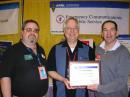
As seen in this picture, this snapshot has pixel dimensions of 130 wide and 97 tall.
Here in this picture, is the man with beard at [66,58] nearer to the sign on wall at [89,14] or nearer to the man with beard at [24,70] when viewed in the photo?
the man with beard at [24,70]

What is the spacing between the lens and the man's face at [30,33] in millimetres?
3342

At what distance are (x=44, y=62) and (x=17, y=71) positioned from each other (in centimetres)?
48

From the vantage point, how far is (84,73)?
11.1ft

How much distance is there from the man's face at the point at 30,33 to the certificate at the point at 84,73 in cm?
63

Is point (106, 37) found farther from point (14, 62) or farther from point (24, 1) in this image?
point (24, 1)

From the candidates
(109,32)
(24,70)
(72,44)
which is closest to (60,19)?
(72,44)

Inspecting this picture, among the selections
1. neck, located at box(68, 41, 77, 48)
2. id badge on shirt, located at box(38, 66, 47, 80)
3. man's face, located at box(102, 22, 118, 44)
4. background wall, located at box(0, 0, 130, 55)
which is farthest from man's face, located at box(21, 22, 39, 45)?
background wall, located at box(0, 0, 130, 55)

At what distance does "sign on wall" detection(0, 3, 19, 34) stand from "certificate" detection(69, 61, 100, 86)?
203 centimetres

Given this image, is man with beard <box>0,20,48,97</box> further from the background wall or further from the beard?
the background wall

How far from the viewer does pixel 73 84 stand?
3328 mm

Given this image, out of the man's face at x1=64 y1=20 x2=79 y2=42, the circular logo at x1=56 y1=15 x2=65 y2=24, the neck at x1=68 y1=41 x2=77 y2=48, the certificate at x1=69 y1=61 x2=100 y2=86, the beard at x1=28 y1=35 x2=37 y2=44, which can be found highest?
the circular logo at x1=56 y1=15 x2=65 y2=24

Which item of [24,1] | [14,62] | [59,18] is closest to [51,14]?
[59,18]

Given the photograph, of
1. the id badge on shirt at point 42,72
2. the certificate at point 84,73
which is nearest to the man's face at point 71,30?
the certificate at point 84,73

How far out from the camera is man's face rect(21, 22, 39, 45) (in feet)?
A: 11.0
